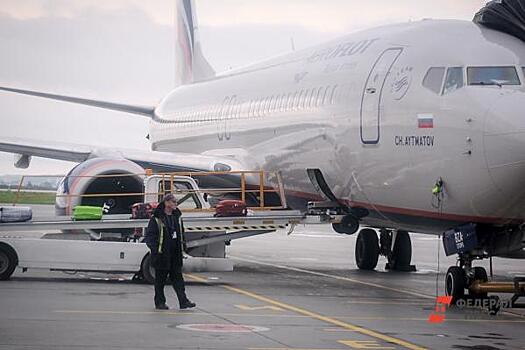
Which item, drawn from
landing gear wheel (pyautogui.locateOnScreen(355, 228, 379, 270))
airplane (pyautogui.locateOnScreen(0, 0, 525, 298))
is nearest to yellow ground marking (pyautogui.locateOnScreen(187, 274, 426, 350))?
airplane (pyautogui.locateOnScreen(0, 0, 525, 298))

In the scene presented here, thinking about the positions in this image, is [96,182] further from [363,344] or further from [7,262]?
[363,344]

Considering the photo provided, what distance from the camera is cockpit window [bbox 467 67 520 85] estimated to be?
16.6 meters

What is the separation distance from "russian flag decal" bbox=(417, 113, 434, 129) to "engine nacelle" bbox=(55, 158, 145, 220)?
7515 millimetres

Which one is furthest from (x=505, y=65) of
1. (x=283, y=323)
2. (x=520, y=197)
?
(x=283, y=323)

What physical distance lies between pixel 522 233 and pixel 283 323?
4.40 meters

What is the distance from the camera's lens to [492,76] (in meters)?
16.8

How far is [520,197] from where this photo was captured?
15797mm

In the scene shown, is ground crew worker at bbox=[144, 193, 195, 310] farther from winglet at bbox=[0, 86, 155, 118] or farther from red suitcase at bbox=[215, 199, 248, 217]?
winglet at bbox=[0, 86, 155, 118]

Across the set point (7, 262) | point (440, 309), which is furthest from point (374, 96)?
point (7, 262)

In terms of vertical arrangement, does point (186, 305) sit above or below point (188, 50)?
below

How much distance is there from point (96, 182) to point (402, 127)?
810 centimetres

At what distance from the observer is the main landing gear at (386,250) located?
80.2 feet

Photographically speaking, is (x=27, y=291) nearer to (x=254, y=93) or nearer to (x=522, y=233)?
(x=522, y=233)

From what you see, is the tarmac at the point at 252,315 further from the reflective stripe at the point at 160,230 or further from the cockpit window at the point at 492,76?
the cockpit window at the point at 492,76
